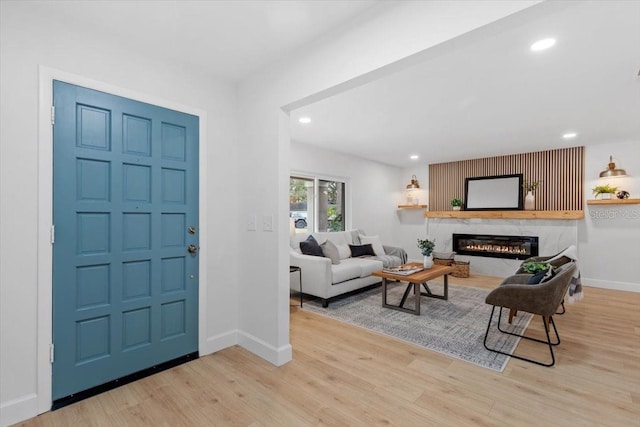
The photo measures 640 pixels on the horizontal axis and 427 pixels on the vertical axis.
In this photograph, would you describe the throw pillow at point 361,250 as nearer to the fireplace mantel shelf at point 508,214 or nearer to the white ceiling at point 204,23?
the fireplace mantel shelf at point 508,214

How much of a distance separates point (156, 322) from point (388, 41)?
2583mm

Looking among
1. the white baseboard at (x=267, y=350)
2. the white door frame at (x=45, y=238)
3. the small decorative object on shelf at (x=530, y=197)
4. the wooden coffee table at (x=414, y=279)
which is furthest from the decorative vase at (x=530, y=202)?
the white door frame at (x=45, y=238)

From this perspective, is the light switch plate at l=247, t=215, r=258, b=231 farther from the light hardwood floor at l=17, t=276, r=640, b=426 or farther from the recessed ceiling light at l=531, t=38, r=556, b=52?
the recessed ceiling light at l=531, t=38, r=556, b=52

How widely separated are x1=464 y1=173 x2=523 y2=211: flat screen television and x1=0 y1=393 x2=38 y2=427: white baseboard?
7101mm

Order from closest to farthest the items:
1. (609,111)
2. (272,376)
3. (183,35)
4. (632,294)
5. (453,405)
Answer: (453,405) < (183,35) < (272,376) < (609,111) < (632,294)

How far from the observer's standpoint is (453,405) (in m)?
1.94

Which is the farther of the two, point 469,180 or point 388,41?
point 469,180

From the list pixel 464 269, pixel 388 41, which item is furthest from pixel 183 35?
pixel 464 269

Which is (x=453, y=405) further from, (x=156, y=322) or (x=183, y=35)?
(x=183, y=35)

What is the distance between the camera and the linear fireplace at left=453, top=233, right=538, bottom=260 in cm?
592

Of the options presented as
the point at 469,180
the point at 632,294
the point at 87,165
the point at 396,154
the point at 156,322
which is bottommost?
the point at 632,294

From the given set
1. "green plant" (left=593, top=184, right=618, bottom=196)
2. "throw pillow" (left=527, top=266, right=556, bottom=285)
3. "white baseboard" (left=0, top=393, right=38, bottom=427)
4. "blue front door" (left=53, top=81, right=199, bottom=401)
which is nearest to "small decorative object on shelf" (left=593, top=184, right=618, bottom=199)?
"green plant" (left=593, top=184, right=618, bottom=196)

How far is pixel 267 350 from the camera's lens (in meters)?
2.52

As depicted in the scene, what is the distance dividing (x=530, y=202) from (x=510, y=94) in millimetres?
3584
